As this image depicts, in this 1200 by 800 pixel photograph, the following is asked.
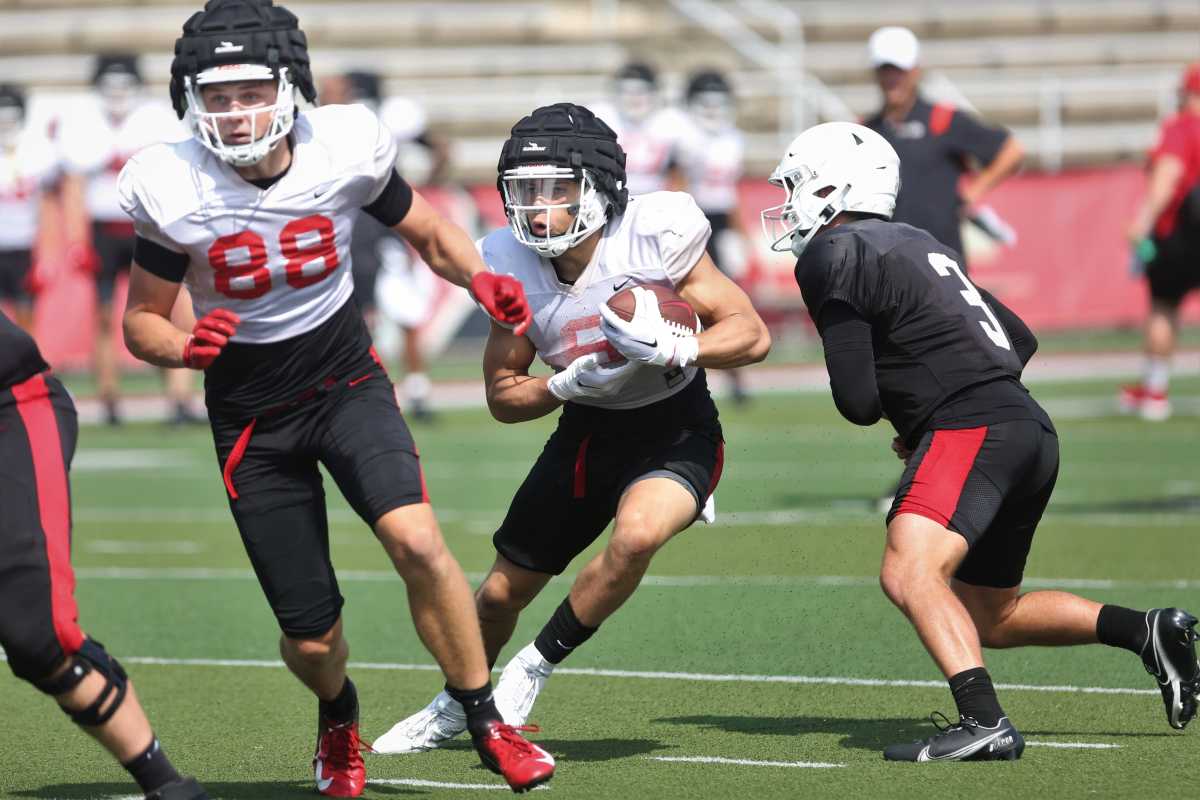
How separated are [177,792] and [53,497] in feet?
2.09

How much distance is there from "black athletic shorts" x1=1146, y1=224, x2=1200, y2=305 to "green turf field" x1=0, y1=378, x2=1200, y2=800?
1285 mm

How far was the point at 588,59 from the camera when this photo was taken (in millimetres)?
20375

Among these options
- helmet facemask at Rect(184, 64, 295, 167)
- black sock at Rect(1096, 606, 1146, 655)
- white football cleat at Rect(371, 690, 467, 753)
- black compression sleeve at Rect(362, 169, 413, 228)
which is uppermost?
helmet facemask at Rect(184, 64, 295, 167)

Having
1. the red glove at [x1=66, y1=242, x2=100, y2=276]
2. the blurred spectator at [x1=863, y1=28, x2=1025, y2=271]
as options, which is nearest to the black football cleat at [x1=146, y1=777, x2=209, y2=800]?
the blurred spectator at [x1=863, y1=28, x2=1025, y2=271]

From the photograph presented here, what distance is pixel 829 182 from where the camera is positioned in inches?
195

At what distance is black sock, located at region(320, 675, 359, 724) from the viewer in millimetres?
4676

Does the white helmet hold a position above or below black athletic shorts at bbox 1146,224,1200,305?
above

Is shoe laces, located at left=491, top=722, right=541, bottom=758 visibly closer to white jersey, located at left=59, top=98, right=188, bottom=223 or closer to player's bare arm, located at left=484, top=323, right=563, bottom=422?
player's bare arm, located at left=484, top=323, right=563, bottom=422

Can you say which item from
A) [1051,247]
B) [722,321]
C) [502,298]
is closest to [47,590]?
[502,298]

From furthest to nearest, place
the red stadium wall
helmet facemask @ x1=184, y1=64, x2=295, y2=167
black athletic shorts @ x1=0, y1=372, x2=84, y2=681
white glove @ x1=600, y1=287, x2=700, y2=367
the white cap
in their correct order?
1. the red stadium wall
2. the white cap
3. white glove @ x1=600, y1=287, x2=700, y2=367
4. helmet facemask @ x1=184, y1=64, x2=295, y2=167
5. black athletic shorts @ x1=0, y1=372, x2=84, y2=681

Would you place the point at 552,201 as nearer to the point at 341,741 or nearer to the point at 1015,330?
the point at 1015,330

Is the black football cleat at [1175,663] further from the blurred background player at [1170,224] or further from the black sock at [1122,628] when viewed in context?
the blurred background player at [1170,224]

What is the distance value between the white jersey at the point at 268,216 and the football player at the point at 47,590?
23.7 inches

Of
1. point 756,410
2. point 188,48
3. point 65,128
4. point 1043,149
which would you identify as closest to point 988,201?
point 1043,149
